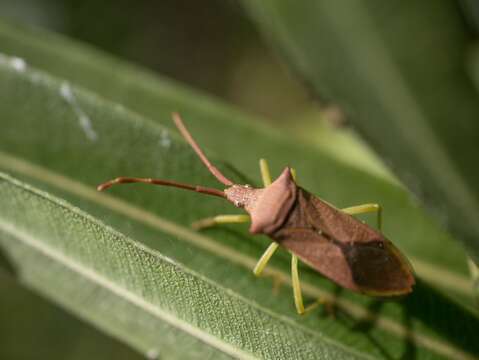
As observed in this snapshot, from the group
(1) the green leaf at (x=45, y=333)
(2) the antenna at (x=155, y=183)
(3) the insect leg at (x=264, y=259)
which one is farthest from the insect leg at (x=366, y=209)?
(1) the green leaf at (x=45, y=333)

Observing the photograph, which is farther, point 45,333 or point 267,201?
point 45,333

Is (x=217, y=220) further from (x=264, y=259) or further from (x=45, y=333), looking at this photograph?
(x=45, y=333)

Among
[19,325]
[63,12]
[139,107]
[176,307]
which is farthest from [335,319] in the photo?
[63,12]

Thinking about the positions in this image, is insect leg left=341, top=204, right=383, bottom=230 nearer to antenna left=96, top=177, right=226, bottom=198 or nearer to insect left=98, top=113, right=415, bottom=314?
insect left=98, top=113, right=415, bottom=314

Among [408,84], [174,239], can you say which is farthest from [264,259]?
[408,84]

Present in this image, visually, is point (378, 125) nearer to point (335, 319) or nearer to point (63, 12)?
point (335, 319)

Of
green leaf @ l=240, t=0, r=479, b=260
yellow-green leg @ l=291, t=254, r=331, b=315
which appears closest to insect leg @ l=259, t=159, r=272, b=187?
yellow-green leg @ l=291, t=254, r=331, b=315
